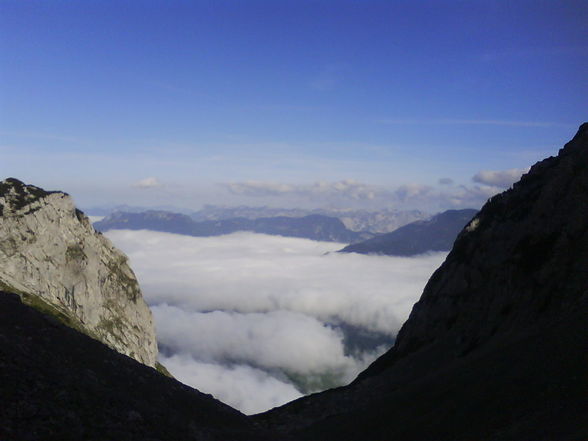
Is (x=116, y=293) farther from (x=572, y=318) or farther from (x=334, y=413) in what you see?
(x=572, y=318)

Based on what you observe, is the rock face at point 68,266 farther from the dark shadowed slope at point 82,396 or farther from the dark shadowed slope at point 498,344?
the dark shadowed slope at point 498,344

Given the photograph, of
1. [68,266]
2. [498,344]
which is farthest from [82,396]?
[68,266]

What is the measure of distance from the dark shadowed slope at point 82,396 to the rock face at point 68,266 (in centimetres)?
9847

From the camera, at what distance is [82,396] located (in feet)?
87.3

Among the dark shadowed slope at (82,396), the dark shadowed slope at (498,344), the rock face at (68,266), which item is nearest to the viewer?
the dark shadowed slope at (82,396)

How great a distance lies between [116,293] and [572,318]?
184 metres

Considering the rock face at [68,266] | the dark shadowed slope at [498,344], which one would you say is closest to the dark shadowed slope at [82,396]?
the dark shadowed slope at [498,344]

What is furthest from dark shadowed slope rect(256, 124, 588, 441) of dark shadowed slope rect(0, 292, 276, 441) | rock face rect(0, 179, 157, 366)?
rock face rect(0, 179, 157, 366)

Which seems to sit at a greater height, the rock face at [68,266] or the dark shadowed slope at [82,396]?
the rock face at [68,266]

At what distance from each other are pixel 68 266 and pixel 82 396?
521 feet

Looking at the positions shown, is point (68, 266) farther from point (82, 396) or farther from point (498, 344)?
point (498, 344)

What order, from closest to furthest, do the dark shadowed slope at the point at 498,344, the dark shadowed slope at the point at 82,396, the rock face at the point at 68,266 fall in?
1. the dark shadowed slope at the point at 82,396
2. the dark shadowed slope at the point at 498,344
3. the rock face at the point at 68,266

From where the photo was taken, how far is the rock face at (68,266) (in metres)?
146

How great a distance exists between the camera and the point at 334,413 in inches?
2285
